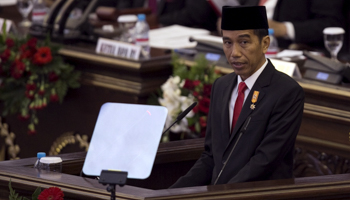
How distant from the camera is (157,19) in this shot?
5012mm

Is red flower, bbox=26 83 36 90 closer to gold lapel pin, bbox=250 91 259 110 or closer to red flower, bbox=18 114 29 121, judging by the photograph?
red flower, bbox=18 114 29 121

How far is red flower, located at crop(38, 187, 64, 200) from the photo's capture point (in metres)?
1.54

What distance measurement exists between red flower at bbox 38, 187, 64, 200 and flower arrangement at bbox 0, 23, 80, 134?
2073 millimetres

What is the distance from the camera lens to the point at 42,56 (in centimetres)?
362

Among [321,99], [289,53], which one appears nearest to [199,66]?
[289,53]

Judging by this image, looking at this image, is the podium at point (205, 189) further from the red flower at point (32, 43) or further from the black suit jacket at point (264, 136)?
the red flower at point (32, 43)

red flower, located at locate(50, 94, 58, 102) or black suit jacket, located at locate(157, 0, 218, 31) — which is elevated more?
black suit jacket, located at locate(157, 0, 218, 31)

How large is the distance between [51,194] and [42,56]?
7.16 feet

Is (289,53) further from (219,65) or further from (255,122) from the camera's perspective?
(255,122)

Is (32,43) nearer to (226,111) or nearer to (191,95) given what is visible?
(191,95)

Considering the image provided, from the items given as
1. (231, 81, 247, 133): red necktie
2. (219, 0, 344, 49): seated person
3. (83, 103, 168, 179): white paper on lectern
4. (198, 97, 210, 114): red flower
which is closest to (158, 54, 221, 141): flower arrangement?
(198, 97, 210, 114): red flower

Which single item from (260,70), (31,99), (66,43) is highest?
(260,70)

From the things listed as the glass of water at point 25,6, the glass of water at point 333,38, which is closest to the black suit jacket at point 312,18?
the glass of water at point 333,38

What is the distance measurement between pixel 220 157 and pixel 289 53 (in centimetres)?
152
